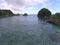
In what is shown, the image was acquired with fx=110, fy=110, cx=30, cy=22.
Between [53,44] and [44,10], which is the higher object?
[44,10]

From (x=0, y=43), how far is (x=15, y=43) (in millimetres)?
4210

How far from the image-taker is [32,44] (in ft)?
99.9

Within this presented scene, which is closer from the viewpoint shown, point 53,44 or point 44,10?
point 53,44

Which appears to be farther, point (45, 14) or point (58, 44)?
point (45, 14)

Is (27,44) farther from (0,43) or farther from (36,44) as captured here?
(0,43)

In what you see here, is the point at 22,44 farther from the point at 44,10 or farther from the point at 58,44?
the point at 44,10

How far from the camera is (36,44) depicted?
3072 centimetres

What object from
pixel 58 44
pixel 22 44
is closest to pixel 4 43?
pixel 22 44

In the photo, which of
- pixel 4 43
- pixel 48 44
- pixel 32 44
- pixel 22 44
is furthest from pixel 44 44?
pixel 4 43

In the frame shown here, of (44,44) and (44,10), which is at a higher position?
(44,10)

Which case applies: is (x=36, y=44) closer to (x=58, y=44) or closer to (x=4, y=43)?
(x=58, y=44)

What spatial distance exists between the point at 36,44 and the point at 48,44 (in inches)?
135

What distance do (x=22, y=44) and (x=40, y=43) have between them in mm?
5263

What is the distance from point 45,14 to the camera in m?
178
